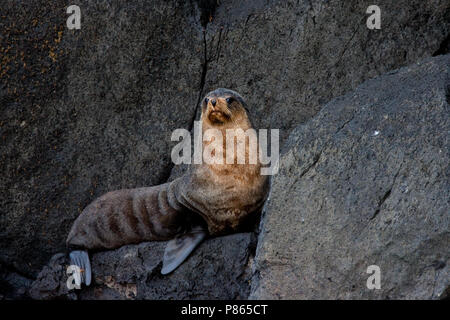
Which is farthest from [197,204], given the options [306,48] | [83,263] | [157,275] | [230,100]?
[306,48]

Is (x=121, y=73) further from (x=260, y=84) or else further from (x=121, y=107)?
(x=260, y=84)

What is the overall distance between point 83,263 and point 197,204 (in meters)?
1.09

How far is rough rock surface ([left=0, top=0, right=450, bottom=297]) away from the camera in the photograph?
650 cm

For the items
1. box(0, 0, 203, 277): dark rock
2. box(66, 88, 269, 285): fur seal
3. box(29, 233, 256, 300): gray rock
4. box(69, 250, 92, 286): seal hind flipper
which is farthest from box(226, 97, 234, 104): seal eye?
box(69, 250, 92, 286): seal hind flipper

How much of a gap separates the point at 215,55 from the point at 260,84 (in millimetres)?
450

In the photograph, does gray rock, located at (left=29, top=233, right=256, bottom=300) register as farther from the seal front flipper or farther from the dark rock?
the dark rock

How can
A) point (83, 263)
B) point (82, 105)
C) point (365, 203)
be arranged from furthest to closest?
1. point (82, 105)
2. point (83, 263)
3. point (365, 203)

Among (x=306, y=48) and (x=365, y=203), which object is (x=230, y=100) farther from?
(x=365, y=203)

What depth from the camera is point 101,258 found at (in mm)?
6344

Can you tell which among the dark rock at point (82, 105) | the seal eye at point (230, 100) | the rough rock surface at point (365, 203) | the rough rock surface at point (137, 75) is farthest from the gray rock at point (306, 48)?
the rough rock surface at point (365, 203)

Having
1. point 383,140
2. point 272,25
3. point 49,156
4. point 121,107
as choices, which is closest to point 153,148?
point 121,107

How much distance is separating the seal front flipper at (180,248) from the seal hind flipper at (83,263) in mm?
722

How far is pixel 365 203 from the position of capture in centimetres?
436

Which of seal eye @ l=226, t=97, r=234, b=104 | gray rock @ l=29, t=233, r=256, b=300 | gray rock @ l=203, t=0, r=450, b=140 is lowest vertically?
gray rock @ l=29, t=233, r=256, b=300
